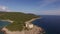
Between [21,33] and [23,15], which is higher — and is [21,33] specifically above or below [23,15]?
below

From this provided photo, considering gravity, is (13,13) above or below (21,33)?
above

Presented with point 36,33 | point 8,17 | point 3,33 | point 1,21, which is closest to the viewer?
point 36,33

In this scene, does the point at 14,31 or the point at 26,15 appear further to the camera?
the point at 26,15

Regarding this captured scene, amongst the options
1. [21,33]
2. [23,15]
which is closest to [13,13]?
[23,15]

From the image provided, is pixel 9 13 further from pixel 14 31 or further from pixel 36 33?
pixel 36 33

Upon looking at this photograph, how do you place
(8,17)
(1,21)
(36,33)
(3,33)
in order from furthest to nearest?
(1,21)
(8,17)
(3,33)
(36,33)

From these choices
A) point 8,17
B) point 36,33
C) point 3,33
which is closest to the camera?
point 36,33

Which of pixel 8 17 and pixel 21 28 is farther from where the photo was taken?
pixel 8 17

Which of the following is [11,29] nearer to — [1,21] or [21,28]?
[21,28]

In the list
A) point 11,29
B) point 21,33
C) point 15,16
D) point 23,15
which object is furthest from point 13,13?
point 21,33
